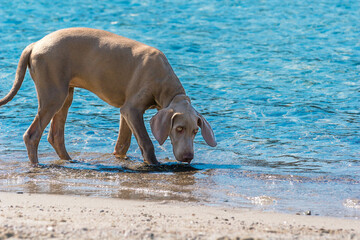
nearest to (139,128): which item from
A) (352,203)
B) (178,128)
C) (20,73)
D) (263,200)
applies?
(178,128)

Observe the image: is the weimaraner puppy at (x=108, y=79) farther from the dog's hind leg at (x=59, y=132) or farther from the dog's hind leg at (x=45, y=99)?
the dog's hind leg at (x=59, y=132)

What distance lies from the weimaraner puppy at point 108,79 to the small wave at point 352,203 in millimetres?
2014

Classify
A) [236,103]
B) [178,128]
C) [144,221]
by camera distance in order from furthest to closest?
[236,103] → [178,128] → [144,221]

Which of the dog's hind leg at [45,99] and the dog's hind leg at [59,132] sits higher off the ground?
the dog's hind leg at [45,99]

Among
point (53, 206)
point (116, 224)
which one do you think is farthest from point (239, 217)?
point (53, 206)

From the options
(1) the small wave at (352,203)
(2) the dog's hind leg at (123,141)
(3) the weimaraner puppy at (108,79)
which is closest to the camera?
(1) the small wave at (352,203)

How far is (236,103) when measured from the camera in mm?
10898

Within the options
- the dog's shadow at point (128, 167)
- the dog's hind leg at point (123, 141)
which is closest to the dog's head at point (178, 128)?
the dog's shadow at point (128, 167)

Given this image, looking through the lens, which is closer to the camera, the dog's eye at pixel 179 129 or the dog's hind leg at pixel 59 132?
the dog's eye at pixel 179 129

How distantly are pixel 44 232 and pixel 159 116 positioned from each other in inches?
130

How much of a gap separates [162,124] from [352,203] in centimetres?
237

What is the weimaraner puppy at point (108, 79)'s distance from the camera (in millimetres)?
6738

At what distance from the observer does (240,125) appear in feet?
30.7

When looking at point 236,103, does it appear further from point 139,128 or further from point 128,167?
point 128,167
